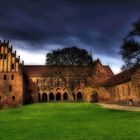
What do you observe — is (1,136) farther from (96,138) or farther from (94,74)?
(94,74)

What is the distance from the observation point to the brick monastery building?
70.7 m

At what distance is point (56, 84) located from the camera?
3612 inches

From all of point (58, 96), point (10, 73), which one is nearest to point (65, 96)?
point (58, 96)

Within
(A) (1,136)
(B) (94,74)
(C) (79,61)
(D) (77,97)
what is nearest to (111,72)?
(B) (94,74)

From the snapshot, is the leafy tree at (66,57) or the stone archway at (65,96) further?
the stone archway at (65,96)

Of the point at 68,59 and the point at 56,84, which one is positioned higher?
the point at 68,59

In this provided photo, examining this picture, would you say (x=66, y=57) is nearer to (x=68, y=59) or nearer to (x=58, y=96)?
(x=68, y=59)

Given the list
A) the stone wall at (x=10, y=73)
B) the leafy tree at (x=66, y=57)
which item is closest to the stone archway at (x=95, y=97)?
the leafy tree at (x=66, y=57)

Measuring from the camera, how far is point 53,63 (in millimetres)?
80875

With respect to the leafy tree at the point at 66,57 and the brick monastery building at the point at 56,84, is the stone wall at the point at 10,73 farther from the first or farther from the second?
the leafy tree at the point at 66,57

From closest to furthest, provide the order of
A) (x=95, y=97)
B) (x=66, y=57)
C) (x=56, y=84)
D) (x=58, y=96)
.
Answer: (x=66, y=57) < (x=95, y=97) < (x=56, y=84) < (x=58, y=96)

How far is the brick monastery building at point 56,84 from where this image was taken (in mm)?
70688

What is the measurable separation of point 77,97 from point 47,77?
11519mm

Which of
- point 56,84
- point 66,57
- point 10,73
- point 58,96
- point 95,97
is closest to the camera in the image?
point 10,73
